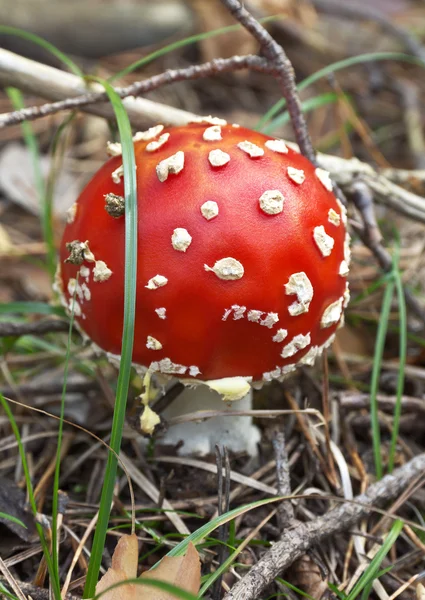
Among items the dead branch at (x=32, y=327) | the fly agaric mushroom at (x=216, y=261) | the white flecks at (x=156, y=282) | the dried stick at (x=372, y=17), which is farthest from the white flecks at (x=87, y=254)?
the dried stick at (x=372, y=17)

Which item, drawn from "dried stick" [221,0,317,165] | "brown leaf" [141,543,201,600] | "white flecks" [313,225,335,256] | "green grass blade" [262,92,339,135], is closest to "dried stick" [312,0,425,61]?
"green grass blade" [262,92,339,135]

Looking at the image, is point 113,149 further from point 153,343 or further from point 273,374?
point 273,374

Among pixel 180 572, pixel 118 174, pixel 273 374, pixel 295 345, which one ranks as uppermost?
pixel 118 174

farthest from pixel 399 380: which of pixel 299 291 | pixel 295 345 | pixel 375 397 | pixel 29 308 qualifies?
pixel 29 308

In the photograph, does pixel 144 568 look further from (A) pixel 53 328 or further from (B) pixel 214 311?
(A) pixel 53 328

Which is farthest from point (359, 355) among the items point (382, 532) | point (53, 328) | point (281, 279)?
point (53, 328)
